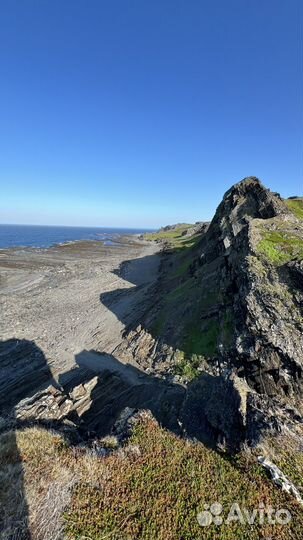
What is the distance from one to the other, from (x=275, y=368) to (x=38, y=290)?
45405 mm

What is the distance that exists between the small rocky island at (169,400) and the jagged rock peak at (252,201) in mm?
394

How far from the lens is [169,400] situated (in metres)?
16.5

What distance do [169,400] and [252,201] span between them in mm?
35556

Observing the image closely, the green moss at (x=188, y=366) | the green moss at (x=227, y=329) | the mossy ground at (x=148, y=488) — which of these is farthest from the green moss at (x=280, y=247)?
the mossy ground at (x=148, y=488)

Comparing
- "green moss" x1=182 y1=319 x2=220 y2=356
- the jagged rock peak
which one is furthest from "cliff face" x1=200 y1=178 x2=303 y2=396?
the jagged rock peak

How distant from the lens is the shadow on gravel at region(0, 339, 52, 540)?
7.93 meters

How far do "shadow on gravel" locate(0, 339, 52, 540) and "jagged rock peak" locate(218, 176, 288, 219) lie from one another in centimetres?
3031

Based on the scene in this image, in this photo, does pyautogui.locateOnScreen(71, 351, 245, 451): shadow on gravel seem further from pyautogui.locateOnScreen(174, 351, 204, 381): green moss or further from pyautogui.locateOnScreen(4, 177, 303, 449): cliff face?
pyautogui.locateOnScreen(174, 351, 204, 381): green moss

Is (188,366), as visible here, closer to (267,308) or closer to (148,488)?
(267,308)

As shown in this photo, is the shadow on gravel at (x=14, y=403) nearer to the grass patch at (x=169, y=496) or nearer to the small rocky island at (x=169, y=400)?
the small rocky island at (x=169, y=400)

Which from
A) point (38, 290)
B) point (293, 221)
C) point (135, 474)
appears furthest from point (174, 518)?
point (38, 290)

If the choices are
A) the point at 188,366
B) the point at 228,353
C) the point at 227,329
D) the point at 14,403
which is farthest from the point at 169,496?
the point at 14,403

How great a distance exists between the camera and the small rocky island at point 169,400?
8586 mm

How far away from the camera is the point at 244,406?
12.0 meters
